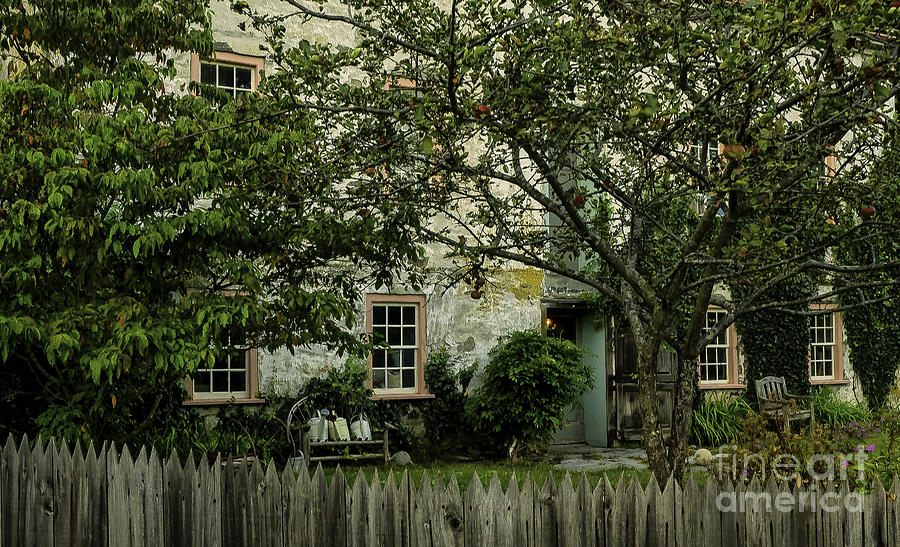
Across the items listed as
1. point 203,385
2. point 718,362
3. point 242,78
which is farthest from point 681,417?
point 718,362

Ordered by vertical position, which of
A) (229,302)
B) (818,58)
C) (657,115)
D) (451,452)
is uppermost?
→ (818,58)

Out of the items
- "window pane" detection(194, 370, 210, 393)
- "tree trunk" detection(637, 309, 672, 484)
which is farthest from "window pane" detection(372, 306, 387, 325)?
"tree trunk" detection(637, 309, 672, 484)

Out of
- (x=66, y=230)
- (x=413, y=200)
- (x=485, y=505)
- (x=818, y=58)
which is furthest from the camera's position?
(x=413, y=200)

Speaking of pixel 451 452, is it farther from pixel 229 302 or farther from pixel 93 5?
pixel 93 5

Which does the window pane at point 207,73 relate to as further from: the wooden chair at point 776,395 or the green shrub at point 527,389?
the wooden chair at point 776,395

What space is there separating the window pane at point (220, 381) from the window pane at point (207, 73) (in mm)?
3871

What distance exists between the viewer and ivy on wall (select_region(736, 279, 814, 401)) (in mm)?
15234

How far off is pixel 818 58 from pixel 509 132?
1797 millimetres

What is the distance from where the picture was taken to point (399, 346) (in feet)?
42.5

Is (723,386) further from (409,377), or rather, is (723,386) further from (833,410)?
(409,377)

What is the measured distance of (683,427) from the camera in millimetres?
6516

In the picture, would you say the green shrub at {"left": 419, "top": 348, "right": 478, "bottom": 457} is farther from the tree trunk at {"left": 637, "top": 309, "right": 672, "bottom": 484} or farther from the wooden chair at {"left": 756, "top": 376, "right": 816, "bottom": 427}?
the tree trunk at {"left": 637, "top": 309, "right": 672, "bottom": 484}

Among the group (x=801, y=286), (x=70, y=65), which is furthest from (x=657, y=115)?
(x=801, y=286)

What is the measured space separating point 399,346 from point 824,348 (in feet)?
27.3
